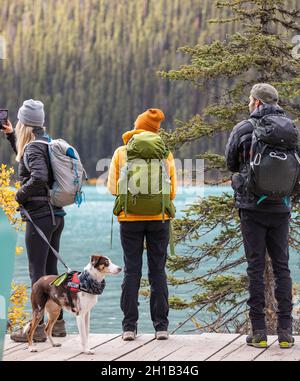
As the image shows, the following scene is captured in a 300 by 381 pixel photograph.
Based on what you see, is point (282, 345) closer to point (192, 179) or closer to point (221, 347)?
point (221, 347)

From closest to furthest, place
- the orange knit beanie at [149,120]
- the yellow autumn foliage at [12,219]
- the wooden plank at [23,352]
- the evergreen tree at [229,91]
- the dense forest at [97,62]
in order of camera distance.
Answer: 1. the wooden plank at [23,352]
2. the orange knit beanie at [149,120]
3. the yellow autumn foliage at [12,219]
4. the evergreen tree at [229,91]
5. the dense forest at [97,62]

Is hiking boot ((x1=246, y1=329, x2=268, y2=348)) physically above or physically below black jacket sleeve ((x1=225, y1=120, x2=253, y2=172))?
below

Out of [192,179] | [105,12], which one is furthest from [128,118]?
[192,179]

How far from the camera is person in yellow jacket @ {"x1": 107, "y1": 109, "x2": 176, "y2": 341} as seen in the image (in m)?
6.79

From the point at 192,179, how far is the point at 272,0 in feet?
9.11

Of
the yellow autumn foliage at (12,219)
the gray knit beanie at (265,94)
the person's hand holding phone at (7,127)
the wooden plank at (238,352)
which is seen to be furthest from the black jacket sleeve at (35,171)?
the yellow autumn foliage at (12,219)

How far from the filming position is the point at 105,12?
16025 cm

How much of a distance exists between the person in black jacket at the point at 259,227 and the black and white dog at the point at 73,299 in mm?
986

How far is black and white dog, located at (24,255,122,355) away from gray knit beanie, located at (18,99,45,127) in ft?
3.79

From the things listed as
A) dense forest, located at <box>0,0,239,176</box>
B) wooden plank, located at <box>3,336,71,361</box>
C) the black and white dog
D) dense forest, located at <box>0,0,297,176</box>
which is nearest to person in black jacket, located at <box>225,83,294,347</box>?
the black and white dog

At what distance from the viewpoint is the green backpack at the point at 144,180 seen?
6719 millimetres

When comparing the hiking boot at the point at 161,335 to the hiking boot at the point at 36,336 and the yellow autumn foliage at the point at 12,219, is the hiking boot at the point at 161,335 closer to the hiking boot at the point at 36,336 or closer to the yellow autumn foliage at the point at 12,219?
the hiking boot at the point at 36,336

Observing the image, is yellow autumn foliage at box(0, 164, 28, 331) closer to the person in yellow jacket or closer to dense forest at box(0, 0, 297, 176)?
the person in yellow jacket

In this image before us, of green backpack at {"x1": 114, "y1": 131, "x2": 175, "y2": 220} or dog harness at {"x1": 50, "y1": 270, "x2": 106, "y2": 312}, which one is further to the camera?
green backpack at {"x1": 114, "y1": 131, "x2": 175, "y2": 220}
